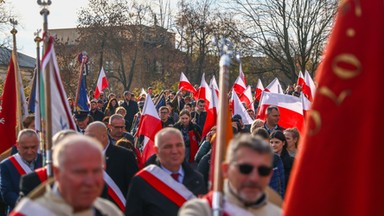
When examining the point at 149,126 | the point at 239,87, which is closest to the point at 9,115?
the point at 149,126

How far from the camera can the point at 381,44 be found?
137 inches

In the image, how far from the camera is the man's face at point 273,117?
38.0 ft

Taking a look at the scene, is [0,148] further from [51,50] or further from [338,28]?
[338,28]

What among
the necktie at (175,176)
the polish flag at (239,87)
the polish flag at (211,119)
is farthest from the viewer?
the polish flag at (239,87)

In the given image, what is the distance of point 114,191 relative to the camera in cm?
783

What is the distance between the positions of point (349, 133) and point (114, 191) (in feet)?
15.5

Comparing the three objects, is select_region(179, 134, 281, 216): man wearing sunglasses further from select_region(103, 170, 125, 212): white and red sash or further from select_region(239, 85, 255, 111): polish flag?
select_region(239, 85, 255, 111): polish flag

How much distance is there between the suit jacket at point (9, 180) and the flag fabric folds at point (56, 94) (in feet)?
6.13

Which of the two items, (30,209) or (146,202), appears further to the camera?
(146,202)

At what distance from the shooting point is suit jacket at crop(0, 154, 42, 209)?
7812 millimetres

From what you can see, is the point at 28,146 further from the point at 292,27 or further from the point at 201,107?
the point at 292,27

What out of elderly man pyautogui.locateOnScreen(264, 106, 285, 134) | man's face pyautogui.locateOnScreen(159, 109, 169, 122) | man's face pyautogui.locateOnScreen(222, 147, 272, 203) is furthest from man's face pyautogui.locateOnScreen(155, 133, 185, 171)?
man's face pyautogui.locateOnScreen(159, 109, 169, 122)

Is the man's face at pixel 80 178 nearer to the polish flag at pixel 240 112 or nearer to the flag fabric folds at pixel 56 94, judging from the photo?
the flag fabric folds at pixel 56 94

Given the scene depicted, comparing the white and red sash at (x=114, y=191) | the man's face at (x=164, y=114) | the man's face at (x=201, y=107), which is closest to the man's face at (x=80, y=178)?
the white and red sash at (x=114, y=191)
